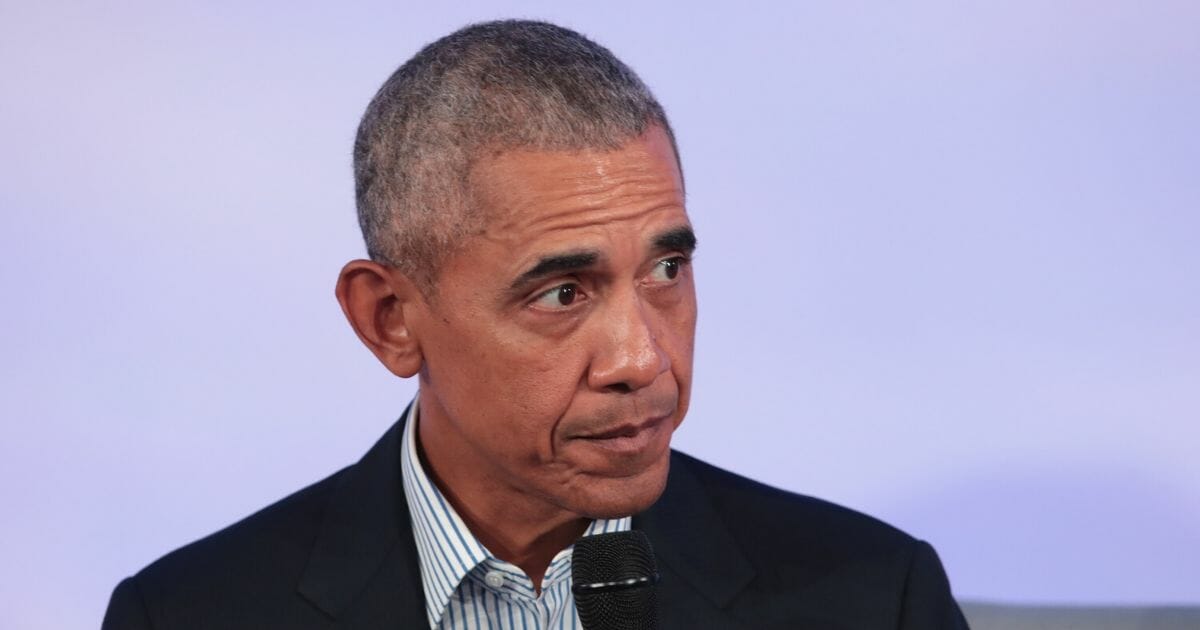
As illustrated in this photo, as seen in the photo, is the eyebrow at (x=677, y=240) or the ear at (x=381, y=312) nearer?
the eyebrow at (x=677, y=240)

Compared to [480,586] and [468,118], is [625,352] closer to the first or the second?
[468,118]

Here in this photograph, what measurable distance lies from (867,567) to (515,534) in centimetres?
50

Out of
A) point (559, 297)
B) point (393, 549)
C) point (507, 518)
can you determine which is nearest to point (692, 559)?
point (507, 518)

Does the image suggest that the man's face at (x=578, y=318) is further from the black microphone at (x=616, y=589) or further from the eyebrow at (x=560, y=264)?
the black microphone at (x=616, y=589)

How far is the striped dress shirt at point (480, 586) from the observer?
230 cm

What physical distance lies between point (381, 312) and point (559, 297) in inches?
12.2

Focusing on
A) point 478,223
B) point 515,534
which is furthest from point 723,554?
point 478,223

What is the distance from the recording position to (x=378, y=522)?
7.93ft

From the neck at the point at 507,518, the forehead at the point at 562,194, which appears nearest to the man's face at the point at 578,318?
the forehead at the point at 562,194

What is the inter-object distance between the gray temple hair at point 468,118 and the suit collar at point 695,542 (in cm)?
53

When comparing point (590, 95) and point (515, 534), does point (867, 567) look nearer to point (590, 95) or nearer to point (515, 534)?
point (515, 534)

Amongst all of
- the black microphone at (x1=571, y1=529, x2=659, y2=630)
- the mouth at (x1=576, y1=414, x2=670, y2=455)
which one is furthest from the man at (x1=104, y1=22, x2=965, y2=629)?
the black microphone at (x1=571, y1=529, x2=659, y2=630)

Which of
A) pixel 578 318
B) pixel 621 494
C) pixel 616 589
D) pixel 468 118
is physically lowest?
pixel 616 589

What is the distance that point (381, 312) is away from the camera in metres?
2.26
